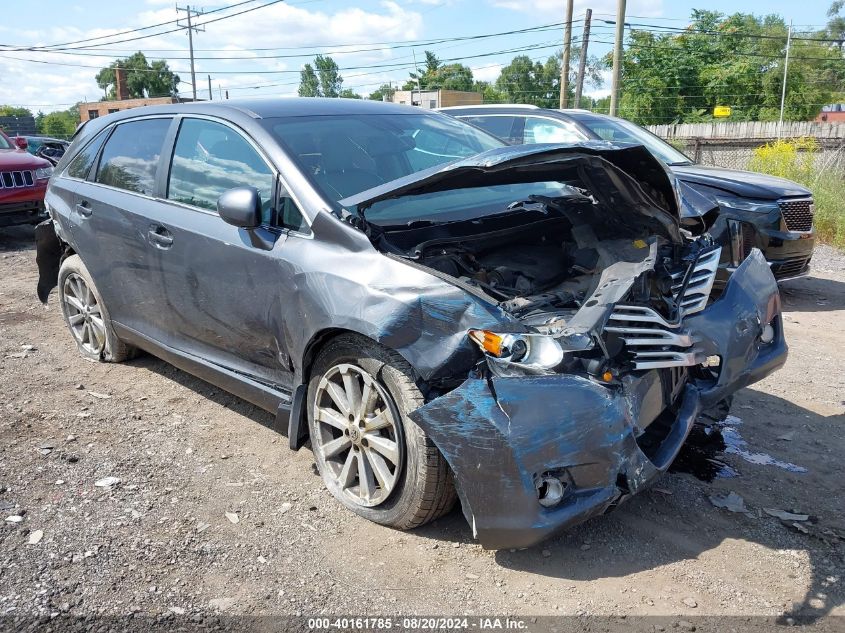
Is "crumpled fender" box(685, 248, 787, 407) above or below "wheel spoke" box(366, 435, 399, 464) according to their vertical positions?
above

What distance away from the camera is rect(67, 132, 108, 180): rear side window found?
200 inches

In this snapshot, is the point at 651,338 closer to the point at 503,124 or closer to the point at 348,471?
the point at 348,471

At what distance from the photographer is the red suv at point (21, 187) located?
10891 mm

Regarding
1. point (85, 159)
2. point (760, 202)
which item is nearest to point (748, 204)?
point (760, 202)

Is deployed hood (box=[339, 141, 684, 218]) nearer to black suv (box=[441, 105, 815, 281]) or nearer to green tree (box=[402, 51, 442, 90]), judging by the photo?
black suv (box=[441, 105, 815, 281])

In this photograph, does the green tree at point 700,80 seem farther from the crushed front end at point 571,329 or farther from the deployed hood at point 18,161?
the crushed front end at point 571,329

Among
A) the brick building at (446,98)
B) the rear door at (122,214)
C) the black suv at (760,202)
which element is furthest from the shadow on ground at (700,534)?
the brick building at (446,98)

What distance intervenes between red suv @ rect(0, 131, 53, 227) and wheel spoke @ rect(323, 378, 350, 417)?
974 centimetres

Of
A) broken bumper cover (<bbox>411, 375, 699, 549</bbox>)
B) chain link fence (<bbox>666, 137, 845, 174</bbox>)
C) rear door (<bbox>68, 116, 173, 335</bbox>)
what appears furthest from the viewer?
chain link fence (<bbox>666, 137, 845, 174</bbox>)

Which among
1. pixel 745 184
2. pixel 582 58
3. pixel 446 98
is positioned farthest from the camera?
pixel 446 98

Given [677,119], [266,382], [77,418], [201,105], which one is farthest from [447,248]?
[677,119]

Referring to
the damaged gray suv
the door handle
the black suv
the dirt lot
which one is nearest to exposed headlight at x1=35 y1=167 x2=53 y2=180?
the damaged gray suv

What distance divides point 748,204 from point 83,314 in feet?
20.1

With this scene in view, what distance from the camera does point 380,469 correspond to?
311 centimetres
